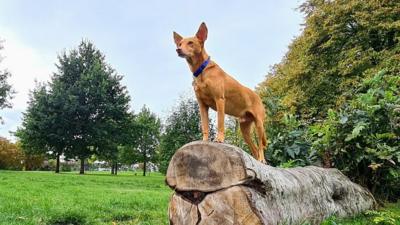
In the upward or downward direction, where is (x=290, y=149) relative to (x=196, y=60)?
downward

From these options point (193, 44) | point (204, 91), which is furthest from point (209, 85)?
point (193, 44)

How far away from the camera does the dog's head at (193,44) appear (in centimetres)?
442

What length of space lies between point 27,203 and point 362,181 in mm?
6571

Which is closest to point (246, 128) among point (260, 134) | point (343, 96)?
point (260, 134)

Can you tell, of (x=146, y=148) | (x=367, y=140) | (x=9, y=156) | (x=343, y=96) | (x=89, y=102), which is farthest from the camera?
(x=146, y=148)

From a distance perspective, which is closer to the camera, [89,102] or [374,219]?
[374,219]

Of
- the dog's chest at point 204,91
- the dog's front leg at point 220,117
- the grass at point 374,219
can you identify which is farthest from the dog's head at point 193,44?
the grass at point 374,219

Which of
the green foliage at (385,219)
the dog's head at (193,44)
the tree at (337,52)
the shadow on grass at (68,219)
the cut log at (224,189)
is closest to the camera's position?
the cut log at (224,189)

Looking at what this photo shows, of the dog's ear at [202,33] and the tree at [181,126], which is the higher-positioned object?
the tree at [181,126]

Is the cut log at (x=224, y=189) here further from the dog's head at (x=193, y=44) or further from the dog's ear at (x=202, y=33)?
the dog's ear at (x=202, y=33)

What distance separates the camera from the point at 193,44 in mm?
4484

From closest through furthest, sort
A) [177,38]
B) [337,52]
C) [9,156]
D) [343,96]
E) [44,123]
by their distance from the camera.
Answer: [177,38] → [343,96] → [337,52] → [44,123] → [9,156]

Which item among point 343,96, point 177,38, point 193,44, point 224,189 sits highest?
point 343,96

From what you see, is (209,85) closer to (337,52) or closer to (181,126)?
(337,52)
